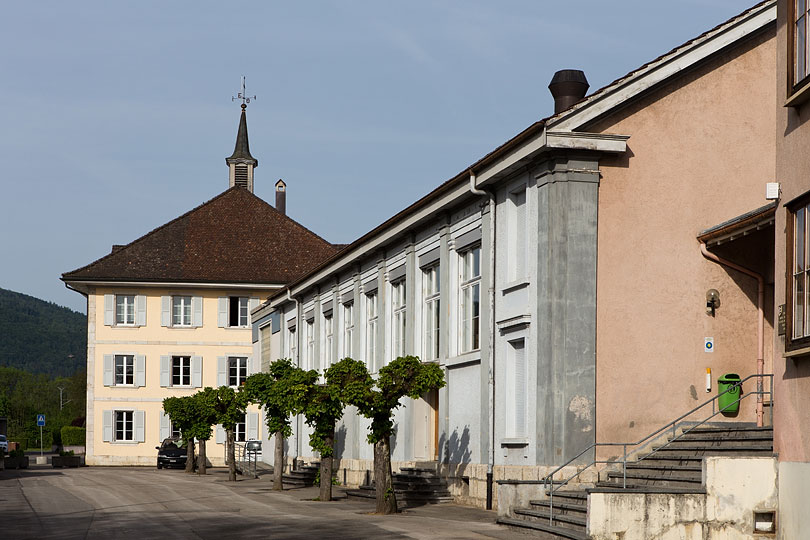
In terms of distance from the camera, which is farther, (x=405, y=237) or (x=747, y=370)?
(x=405, y=237)

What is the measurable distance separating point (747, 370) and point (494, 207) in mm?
5855

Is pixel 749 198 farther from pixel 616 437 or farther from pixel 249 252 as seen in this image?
pixel 249 252

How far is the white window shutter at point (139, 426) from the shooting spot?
2333 inches

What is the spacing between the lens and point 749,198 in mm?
21031

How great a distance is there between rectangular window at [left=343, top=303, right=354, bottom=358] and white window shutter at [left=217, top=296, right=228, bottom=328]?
25247mm

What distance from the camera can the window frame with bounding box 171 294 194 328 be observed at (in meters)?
60.3

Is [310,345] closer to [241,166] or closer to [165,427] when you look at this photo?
[165,427]

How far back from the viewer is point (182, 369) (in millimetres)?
60156

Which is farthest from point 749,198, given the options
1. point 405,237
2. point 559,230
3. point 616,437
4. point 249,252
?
point 249,252

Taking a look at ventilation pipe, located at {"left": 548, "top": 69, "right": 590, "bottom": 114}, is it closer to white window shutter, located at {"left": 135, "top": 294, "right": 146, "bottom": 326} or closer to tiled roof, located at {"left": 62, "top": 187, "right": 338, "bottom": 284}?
tiled roof, located at {"left": 62, "top": 187, "right": 338, "bottom": 284}

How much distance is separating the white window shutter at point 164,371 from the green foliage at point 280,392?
24.9 meters

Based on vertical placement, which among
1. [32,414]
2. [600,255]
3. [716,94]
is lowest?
[32,414]

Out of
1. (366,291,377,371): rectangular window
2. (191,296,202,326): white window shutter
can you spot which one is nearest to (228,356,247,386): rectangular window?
(191,296,202,326): white window shutter

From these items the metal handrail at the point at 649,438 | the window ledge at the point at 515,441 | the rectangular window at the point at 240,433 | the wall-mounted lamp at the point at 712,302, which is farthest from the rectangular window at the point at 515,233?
the rectangular window at the point at 240,433
